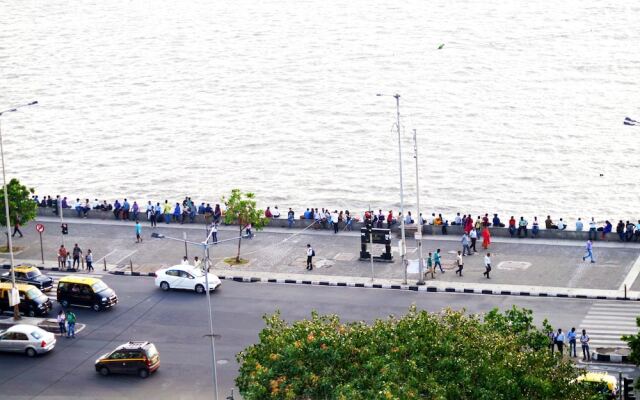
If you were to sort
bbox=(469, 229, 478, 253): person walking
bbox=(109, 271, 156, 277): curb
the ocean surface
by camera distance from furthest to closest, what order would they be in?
the ocean surface < bbox=(469, 229, 478, 253): person walking < bbox=(109, 271, 156, 277): curb

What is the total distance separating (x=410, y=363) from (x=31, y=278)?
104 feet

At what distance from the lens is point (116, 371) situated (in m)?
54.2

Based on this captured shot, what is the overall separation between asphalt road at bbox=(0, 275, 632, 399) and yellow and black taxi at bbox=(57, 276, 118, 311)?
49cm

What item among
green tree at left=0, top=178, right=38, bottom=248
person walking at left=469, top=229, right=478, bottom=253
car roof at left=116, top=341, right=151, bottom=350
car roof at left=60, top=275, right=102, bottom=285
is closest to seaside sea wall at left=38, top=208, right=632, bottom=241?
person walking at left=469, top=229, right=478, bottom=253

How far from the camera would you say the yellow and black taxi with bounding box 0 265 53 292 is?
65.2 meters

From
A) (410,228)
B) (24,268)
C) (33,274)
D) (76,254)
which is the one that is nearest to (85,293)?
(33,274)

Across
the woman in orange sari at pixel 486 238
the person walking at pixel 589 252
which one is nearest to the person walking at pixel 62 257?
the woman in orange sari at pixel 486 238

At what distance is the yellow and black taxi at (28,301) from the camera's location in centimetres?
6175

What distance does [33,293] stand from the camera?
6200 cm

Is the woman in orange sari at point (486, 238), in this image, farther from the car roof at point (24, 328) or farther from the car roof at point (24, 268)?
the car roof at point (24, 328)

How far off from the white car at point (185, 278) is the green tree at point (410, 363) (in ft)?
68.2

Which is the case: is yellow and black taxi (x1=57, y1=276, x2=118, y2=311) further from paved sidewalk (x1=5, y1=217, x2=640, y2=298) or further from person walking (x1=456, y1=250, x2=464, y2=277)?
person walking (x1=456, y1=250, x2=464, y2=277)

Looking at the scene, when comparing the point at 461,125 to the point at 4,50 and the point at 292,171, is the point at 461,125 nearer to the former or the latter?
the point at 292,171

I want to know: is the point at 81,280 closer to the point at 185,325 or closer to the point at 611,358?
the point at 185,325
